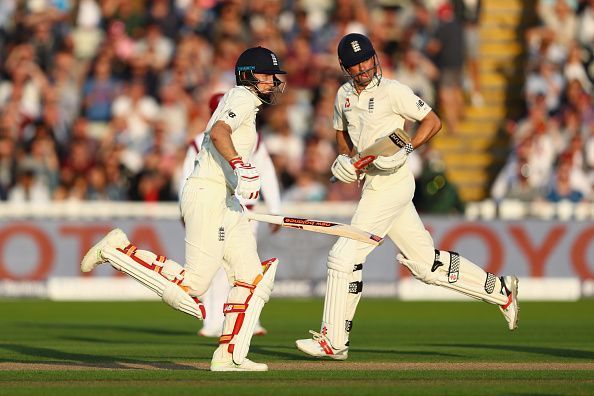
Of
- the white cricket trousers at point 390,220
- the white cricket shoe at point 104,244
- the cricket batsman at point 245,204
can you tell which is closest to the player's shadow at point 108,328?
the cricket batsman at point 245,204

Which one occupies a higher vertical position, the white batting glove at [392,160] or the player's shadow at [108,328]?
the white batting glove at [392,160]

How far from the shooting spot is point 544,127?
67.4ft

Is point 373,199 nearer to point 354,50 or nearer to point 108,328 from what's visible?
point 354,50

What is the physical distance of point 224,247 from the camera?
9.55 meters

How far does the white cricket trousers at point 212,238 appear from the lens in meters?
9.47

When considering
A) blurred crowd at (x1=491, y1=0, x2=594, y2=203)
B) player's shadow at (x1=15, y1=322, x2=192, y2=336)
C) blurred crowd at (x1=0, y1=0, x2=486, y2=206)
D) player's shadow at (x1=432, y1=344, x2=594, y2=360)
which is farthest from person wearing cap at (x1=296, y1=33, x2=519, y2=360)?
blurred crowd at (x1=491, y1=0, x2=594, y2=203)

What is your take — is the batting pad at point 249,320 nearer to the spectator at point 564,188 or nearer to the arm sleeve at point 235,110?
the arm sleeve at point 235,110

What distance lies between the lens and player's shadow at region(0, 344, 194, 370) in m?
10.0

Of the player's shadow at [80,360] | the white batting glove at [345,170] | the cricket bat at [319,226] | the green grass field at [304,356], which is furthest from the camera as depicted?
Answer: the white batting glove at [345,170]

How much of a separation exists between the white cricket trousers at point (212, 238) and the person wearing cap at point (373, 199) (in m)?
1.06

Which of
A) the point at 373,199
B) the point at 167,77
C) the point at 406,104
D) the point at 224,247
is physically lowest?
the point at 224,247

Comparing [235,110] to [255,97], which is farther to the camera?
[255,97]

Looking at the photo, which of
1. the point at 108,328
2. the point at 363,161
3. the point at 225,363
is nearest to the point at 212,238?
the point at 225,363

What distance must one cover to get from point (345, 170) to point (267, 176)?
2717mm
